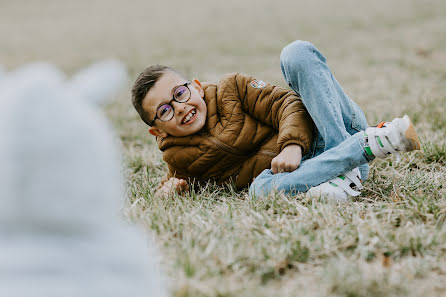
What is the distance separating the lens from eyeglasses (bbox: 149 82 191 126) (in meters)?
2.23

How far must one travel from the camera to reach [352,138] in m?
2.08

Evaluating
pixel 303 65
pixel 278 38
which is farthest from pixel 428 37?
pixel 303 65

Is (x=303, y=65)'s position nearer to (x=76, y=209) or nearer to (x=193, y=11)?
(x=76, y=209)

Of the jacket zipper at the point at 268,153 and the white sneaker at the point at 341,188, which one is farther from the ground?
the jacket zipper at the point at 268,153

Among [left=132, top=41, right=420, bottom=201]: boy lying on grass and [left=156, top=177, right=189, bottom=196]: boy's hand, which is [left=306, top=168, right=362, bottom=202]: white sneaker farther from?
[left=156, top=177, right=189, bottom=196]: boy's hand

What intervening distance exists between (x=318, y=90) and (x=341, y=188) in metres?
0.49

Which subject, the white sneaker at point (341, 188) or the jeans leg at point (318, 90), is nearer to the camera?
the white sneaker at point (341, 188)

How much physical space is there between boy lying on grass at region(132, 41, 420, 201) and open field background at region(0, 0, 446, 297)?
12 cm

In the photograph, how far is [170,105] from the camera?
2.24 metres

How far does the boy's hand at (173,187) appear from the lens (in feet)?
7.63

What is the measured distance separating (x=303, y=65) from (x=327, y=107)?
0.24m

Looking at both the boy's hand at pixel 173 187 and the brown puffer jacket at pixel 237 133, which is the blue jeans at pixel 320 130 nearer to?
the brown puffer jacket at pixel 237 133

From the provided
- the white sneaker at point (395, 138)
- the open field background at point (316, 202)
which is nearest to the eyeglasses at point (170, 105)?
the open field background at point (316, 202)

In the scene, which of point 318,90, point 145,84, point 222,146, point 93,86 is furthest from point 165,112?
point 93,86
